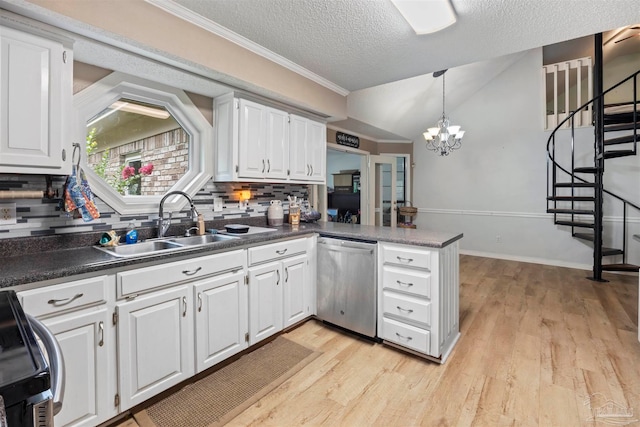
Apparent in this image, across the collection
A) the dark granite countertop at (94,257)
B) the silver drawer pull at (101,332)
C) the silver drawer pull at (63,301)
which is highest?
the dark granite countertop at (94,257)

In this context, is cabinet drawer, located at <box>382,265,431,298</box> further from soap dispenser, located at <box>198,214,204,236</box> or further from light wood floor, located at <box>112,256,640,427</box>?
soap dispenser, located at <box>198,214,204,236</box>

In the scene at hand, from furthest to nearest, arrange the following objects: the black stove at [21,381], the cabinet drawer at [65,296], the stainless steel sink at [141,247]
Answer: the stainless steel sink at [141,247] → the cabinet drawer at [65,296] → the black stove at [21,381]

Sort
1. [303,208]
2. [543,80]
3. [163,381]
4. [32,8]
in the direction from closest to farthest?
[32,8]
[163,381]
[303,208]
[543,80]

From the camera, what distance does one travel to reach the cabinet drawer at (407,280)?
2.21 m

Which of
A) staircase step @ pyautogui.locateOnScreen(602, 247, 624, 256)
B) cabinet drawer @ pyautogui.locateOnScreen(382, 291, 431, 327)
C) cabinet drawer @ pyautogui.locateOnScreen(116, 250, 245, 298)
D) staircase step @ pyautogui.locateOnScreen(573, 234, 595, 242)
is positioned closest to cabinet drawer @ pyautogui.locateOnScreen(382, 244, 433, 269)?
cabinet drawer @ pyautogui.locateOnScreen(382, 291, 431, 327)

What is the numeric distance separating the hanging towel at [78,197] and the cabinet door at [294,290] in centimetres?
140

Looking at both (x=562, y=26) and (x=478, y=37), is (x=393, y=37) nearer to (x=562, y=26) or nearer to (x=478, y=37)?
(x=478, y=37)

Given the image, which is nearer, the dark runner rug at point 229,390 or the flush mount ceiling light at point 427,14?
the dark runner rug at point 229,390

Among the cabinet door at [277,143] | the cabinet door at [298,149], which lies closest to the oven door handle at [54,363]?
the cabinet door at [277,143]

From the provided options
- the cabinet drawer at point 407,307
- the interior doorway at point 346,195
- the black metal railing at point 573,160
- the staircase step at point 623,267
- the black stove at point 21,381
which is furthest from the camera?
the interior doorway at point 346,195

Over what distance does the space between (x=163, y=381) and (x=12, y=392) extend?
1492 mm

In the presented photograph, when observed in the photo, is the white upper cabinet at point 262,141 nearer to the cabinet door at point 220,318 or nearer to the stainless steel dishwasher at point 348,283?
the stainless steel dishwasher at point 348,283

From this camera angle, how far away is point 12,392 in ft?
1.75

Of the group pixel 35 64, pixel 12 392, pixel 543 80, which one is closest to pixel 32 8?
pixel 35 64
